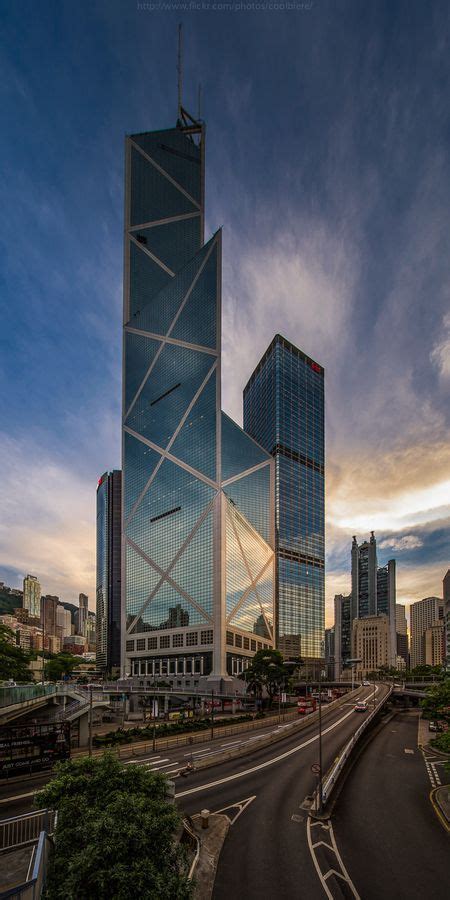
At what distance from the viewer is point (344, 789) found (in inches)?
1324

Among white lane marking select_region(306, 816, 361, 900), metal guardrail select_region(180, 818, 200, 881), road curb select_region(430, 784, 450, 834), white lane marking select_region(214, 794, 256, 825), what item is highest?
metal guardrail select_region(180, 818, 200, 881)

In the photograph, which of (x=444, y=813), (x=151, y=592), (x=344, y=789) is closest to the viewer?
(x=444, y=813)

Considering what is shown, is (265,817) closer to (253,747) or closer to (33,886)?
(253,747)

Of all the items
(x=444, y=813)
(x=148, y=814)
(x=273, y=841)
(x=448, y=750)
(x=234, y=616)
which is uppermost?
(x=148, y=814)

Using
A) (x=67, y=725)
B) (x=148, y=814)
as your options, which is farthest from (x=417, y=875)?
(x=67, y=725)

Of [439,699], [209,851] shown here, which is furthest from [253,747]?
[209,851]

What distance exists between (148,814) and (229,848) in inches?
530

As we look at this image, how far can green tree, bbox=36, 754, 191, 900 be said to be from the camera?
11.6 m

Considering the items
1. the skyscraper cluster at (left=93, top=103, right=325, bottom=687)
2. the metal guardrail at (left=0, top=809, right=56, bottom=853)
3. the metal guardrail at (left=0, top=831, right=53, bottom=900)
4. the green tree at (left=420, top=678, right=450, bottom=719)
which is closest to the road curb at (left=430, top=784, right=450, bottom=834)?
the green tree at (left=420, top=678, right=450, bottom=719)

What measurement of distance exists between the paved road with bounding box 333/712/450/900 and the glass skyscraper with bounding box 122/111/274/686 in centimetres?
9341

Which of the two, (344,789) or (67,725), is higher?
(67,725)

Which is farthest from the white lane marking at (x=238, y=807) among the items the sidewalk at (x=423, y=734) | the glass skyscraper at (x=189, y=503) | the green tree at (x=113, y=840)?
the glass skyscraper at (x=189, y=503)

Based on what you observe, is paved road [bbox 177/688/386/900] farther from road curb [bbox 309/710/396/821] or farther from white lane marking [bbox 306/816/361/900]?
road curb [bbox 309/710/396/821]

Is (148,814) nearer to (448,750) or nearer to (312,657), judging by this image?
(448,750)
